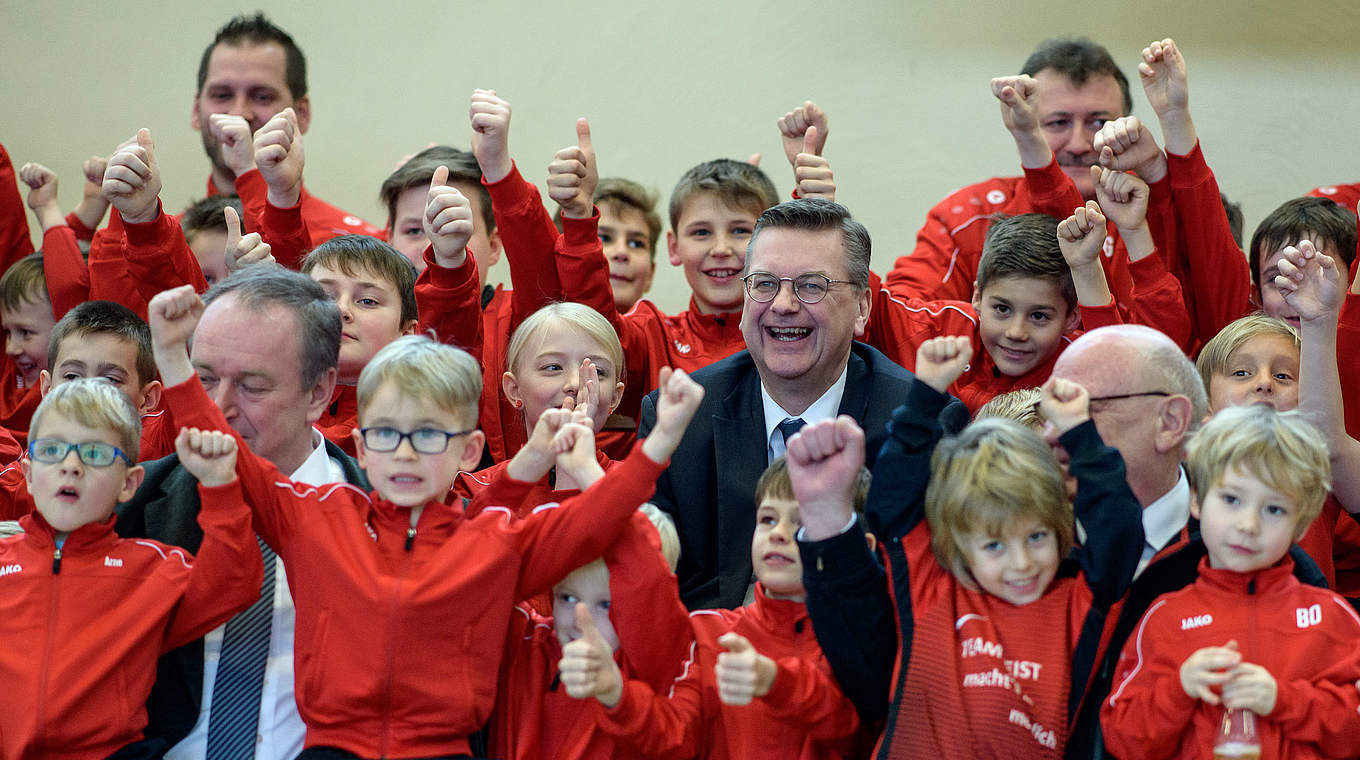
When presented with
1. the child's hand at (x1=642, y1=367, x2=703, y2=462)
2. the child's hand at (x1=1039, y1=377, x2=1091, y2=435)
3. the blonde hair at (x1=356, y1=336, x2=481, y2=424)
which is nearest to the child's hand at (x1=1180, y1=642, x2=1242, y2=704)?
the child's hand at (x1=1039, y1=377, x2=1091, y2=435)

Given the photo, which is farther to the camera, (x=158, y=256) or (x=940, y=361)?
(x=158, y=256)

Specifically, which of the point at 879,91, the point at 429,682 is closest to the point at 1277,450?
the point at 429,682

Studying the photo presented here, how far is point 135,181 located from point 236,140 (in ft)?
1.57

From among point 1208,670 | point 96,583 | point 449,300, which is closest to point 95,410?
point 96,583

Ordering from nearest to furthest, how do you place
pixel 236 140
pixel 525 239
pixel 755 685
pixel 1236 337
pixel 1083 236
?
1. pixel 755 685
2. pixel 1236 337
3. pixel 1083 236
4. pixel 525 239
5. pixel 236 140

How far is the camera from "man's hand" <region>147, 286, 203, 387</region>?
245 centimetres

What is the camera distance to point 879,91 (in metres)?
5.92

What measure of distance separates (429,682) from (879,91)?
4.17 m

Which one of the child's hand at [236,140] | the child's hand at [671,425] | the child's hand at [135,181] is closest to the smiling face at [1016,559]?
the child's hand at [671,425]

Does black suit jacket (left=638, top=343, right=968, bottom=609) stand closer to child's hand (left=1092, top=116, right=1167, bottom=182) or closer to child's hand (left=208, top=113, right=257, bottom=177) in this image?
child's hand (left=1092, top=116, right=1167, bottom=182)

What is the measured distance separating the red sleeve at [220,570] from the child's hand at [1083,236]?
1.98 meters

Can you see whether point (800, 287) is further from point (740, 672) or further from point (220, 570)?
point (220, 570)

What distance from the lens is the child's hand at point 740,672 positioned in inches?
85.6

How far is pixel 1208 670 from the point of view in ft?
6.89
